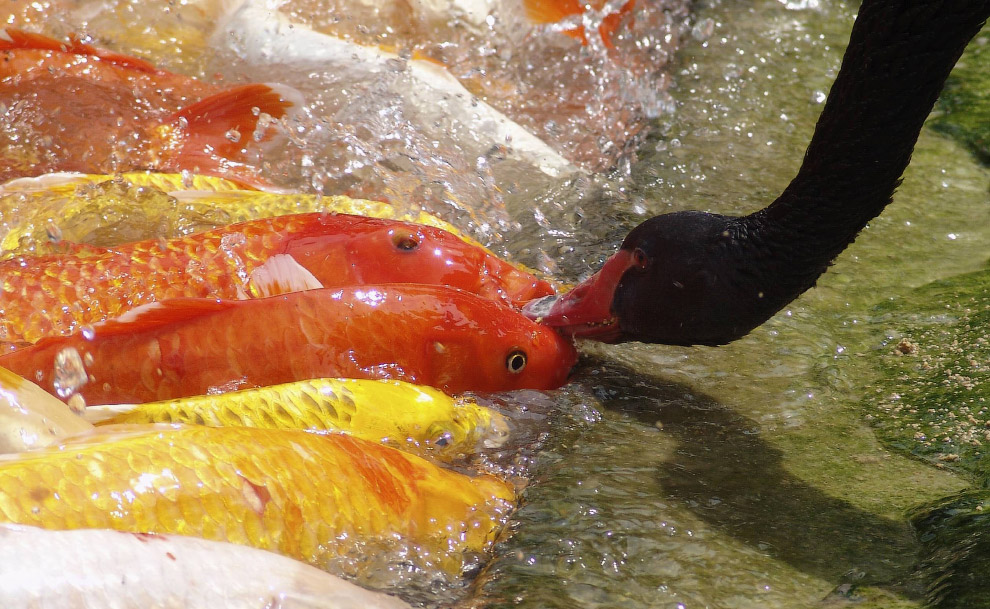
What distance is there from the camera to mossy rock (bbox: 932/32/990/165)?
18.1 ft

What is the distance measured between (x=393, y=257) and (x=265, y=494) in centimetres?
126

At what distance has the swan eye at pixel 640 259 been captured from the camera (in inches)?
132

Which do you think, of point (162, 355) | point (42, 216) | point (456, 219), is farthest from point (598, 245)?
point (42, 216)

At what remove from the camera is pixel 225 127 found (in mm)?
4520

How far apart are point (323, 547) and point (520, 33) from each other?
4.21 metres

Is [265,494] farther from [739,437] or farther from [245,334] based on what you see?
[739,437]

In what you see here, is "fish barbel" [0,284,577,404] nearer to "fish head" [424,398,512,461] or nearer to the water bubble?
the water bubble

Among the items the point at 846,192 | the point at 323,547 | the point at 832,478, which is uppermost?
the point at 846,192

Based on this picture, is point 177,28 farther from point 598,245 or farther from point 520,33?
point 598,245

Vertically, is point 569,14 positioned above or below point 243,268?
above

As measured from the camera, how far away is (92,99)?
4832mm

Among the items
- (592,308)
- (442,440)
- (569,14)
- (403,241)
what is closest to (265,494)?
(442,440)

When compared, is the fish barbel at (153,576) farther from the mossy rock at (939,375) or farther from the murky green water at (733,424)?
the mossy rock at (939,375)

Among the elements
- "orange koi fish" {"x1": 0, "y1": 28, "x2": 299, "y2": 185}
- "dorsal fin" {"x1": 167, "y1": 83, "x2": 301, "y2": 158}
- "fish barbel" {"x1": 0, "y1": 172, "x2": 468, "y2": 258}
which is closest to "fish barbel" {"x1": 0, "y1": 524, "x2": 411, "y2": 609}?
"fish barbel" {"x1": 0, "y1": 172, "x2": 468, "y2": 258}
